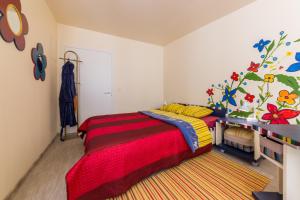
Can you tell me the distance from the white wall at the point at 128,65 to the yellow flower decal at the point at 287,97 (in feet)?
9.61

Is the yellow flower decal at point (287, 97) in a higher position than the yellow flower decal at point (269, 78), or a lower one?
lower

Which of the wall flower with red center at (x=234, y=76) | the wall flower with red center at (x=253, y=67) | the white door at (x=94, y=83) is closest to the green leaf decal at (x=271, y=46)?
the wall flower with red center at (x=253, y=67)

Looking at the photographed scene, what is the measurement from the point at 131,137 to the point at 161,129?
0.46 meters

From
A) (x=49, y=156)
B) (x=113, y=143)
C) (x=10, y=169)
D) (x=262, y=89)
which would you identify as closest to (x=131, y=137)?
(x=113, y=143)

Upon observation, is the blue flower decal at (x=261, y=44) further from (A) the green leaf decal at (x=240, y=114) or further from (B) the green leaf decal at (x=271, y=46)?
(A) the green leaf decal at (x=240, y=114)

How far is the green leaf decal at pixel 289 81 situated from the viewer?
175 cm

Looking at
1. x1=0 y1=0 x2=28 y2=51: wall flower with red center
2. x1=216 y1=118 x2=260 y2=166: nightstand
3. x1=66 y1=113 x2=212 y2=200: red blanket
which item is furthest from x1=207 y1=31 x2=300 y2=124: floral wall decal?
x1=0 y1=0 x2=28 y2=51: wall flower with red center

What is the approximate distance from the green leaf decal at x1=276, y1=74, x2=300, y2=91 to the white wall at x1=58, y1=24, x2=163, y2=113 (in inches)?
115

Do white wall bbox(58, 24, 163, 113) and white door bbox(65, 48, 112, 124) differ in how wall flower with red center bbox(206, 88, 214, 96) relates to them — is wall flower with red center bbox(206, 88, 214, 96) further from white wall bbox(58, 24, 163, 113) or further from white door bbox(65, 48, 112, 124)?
white door bbox(65, 48, 112, 124)

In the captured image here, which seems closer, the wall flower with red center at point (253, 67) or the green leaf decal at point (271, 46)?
the green leaf decal at point (271, 46)

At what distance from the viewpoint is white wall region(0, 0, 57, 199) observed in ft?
4.24

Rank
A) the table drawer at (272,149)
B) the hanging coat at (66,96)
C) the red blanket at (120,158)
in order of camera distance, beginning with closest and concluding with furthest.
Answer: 1. the table drawer at (272,149)
2. the red blanket at (120,158)
3. the hanging coat at (66,96)

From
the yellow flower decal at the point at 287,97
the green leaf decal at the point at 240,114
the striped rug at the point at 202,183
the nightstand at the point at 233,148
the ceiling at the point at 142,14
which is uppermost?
the ceiling at the point at 142,14

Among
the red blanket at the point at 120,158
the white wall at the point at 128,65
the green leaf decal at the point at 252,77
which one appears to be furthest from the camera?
the white wall at the point at 128,65
